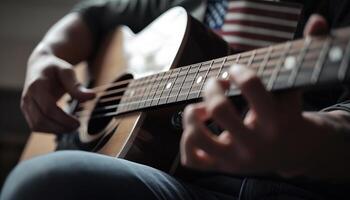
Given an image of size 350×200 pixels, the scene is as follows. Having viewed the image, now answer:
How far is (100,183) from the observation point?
613mm

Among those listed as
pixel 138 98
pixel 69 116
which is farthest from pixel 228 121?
pixel 69 116

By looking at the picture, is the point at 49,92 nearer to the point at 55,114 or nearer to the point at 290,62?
the point at 55,114

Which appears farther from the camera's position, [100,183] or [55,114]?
[55,114]

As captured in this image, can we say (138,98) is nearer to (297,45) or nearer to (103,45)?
(297,45)

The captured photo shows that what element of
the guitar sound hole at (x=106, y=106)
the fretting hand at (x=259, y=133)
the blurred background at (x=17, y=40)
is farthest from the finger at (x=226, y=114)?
the blurred background at (x=17, y=40)

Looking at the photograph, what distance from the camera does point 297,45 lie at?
0.49 meters

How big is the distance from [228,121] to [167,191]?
212mm

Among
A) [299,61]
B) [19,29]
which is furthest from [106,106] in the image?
[19,29]

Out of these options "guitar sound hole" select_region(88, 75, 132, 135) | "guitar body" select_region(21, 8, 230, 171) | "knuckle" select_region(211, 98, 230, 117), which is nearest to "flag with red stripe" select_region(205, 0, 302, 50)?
"guitar body" select_region(21, 8, 230, 171)

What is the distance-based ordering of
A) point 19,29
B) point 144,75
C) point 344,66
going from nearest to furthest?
point 344,66 < point 144,75 < point 19,29

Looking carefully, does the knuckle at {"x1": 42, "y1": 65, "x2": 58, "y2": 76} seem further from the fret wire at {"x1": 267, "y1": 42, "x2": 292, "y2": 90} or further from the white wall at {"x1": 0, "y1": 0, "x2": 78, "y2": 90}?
the white wall at {"x1": 0, "y1": 0, "x2": 78, "y2": 90}

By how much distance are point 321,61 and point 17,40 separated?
1.45 meters

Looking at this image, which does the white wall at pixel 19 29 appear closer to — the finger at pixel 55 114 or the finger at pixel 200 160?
the finger at pixel 55 114

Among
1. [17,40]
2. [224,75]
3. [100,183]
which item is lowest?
[17,40]
